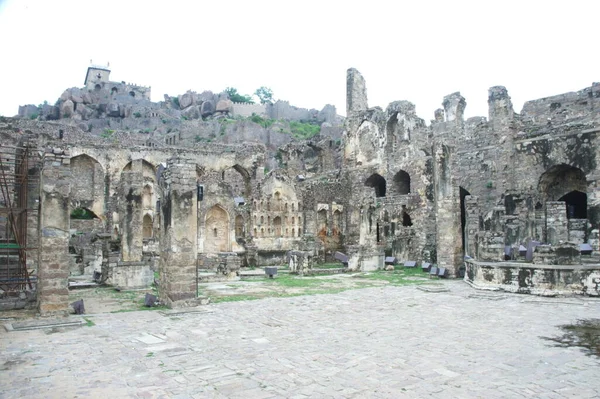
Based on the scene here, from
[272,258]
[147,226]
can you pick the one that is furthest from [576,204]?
[147,226]

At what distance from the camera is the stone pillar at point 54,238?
10.7m

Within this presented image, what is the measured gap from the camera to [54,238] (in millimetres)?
10883

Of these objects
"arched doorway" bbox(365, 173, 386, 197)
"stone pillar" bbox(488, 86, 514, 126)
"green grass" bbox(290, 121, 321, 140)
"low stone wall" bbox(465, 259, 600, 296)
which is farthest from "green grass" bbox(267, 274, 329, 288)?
"green grass" bbox(290, 121, 321, 140)

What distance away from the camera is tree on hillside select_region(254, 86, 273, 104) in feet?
306

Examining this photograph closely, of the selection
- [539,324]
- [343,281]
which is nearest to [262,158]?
[343,281]

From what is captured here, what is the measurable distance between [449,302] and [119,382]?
9.42 m

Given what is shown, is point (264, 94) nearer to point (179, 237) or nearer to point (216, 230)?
point (216, 230)

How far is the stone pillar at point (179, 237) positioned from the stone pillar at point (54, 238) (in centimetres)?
239

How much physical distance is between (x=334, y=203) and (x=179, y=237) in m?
18.8

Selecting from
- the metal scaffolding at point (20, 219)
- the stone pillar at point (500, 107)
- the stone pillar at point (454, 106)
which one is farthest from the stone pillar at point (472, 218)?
the stone pillar at point (454, 106)

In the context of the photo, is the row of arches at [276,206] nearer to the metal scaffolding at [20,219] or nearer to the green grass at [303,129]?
the metal scaffolding at [20,219]

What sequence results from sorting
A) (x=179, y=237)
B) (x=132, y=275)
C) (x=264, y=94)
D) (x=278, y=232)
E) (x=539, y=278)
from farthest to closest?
(x=264, y=94), (x=278, y=232), (x=132, y=275), (x=539, y=278), (x=179, y=237)

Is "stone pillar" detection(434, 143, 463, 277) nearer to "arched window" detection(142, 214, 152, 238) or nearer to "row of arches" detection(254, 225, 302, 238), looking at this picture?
"row of arches" detection(254, 225, 302, 238)

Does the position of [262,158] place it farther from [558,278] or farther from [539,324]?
[539,324]
